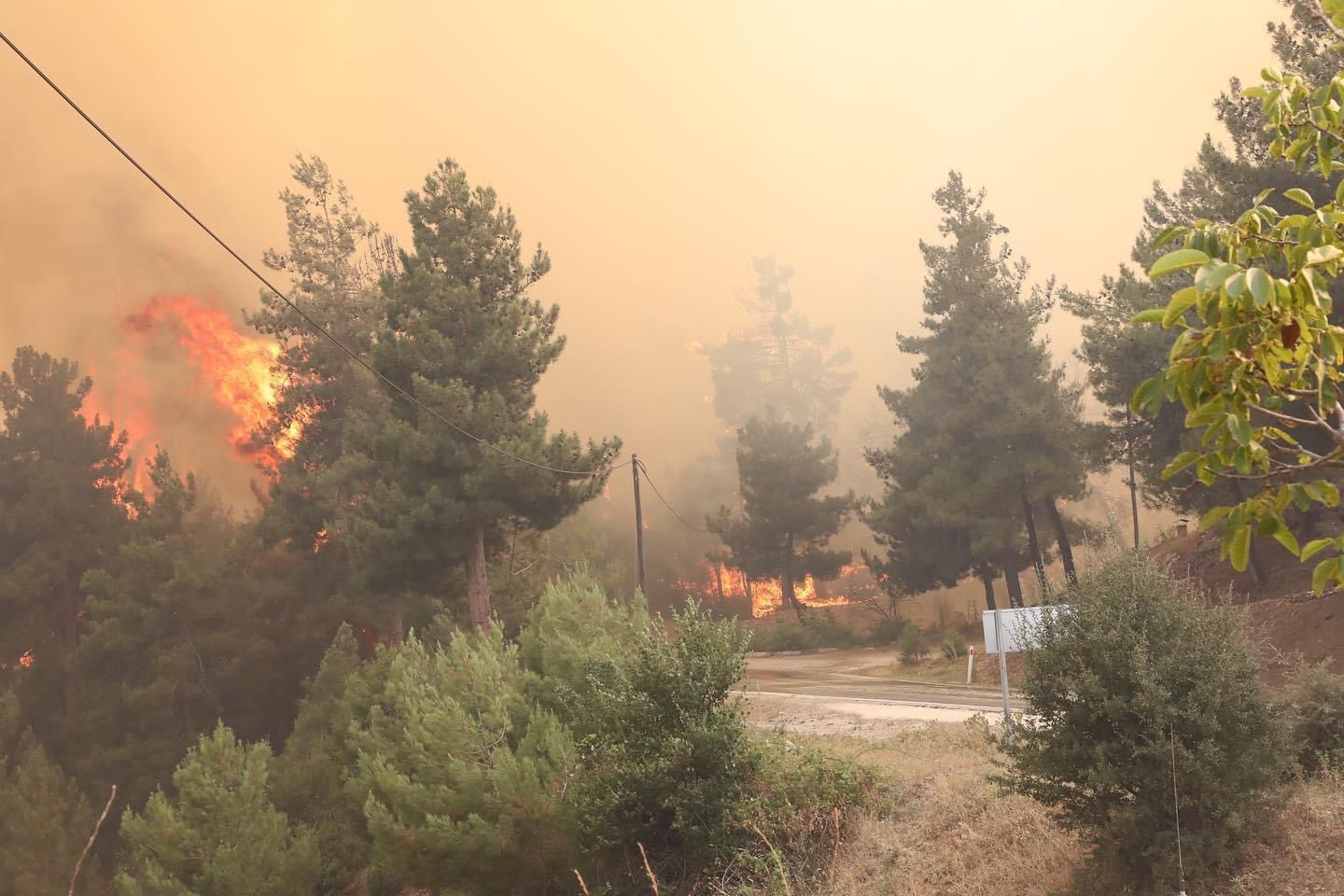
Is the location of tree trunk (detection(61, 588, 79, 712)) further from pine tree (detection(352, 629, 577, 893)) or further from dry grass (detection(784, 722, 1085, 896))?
dry grass (detection(784, 722, 1085, 896))

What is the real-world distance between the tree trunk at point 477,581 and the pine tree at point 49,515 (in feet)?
66.8

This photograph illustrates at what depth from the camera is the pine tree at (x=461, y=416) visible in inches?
1119

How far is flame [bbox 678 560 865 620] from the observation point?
73000 mm

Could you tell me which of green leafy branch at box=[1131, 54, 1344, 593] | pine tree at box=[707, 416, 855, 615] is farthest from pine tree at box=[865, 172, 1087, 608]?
green leafy branch at box=[1131, 54, 1344, 593]

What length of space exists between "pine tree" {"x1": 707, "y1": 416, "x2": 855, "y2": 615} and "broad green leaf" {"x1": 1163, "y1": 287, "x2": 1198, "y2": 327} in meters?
57.1

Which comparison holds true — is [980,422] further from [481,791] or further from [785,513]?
[481,791]

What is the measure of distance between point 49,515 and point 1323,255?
49.6 metres

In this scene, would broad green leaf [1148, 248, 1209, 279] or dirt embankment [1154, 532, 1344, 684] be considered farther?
dirt embankment [1154, 532, 1344, 684]

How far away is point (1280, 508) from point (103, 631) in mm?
42790

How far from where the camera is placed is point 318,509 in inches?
1505

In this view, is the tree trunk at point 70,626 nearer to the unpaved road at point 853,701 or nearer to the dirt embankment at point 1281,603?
the unpaved road at point 853,701

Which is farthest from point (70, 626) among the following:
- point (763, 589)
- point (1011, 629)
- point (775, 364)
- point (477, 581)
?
point (775, 364)

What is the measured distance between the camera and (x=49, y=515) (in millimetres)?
40938

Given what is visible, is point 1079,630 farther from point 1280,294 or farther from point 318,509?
point 318,509
